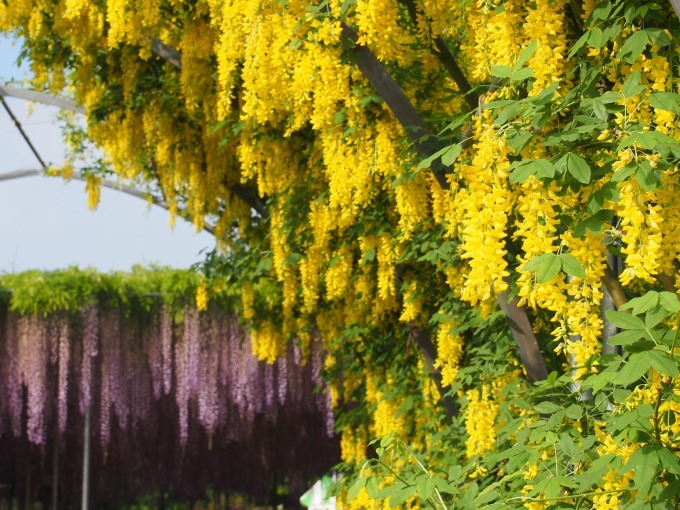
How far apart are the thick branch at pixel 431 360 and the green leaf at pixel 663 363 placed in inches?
138

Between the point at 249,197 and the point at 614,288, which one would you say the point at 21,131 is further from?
the point at 614,288

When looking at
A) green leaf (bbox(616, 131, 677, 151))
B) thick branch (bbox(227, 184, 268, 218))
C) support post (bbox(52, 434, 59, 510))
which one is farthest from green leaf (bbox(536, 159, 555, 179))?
support post (bbox(52, 434, 59, 510))

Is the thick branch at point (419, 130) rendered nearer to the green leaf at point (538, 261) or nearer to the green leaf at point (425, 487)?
the green leaf at point (425, 487)

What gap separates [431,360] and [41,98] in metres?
4.37

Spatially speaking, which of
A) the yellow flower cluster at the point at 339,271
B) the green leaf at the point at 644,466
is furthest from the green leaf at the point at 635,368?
the yellow flower cluster at the point at 339,271

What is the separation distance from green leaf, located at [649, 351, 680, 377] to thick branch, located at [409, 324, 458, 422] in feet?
11.5

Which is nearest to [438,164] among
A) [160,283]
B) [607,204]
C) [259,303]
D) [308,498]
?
[607,204]

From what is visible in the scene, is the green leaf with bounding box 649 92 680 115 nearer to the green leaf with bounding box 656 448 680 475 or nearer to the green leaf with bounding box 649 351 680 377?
the green leaf with bounding box 649 351 680 377

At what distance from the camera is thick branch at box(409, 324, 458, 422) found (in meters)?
5.67

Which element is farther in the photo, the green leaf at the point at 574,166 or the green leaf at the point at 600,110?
the green leaf at the point at 600,110

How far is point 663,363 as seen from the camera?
2146 mm

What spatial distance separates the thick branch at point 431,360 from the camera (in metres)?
5.67

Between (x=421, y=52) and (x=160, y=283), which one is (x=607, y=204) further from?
(x=160, y=283)

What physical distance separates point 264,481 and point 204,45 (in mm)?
7654
